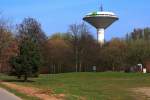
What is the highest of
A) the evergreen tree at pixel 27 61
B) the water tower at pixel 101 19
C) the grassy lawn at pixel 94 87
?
the water tower at pixel 101 19

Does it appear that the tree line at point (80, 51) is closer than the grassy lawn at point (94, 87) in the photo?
No

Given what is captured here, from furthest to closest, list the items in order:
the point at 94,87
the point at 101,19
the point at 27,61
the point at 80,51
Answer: the point at 101,19, the point at 80,51, the point at 27,61, the point at 94,87

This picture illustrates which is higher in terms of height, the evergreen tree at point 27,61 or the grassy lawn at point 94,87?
the evergreen tree at point 27,61

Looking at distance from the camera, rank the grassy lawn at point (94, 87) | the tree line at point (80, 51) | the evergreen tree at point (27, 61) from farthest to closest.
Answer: the tree line at point (80, 51) < the evergreen tree at point (27, 61) < the grassy lawn at point (94, 87)

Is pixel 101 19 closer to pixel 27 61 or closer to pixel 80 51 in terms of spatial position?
pixel 80 51

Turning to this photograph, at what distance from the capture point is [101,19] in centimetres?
14300

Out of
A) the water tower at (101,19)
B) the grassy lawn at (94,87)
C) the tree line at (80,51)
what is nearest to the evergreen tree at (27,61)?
the grassy lawn at (94,87)

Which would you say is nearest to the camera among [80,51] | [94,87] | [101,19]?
[94,87]

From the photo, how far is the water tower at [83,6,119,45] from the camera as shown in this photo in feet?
467

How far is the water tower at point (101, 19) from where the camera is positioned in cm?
14225

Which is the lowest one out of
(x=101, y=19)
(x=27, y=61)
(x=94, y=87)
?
(x=94, y=87)

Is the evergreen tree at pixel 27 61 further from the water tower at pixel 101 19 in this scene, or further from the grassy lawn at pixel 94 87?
the water tower at pixel 101 19

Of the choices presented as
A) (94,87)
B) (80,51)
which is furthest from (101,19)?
(94,87)

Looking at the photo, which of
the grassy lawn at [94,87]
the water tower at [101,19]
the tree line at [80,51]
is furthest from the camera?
the water tower at [101,19]
